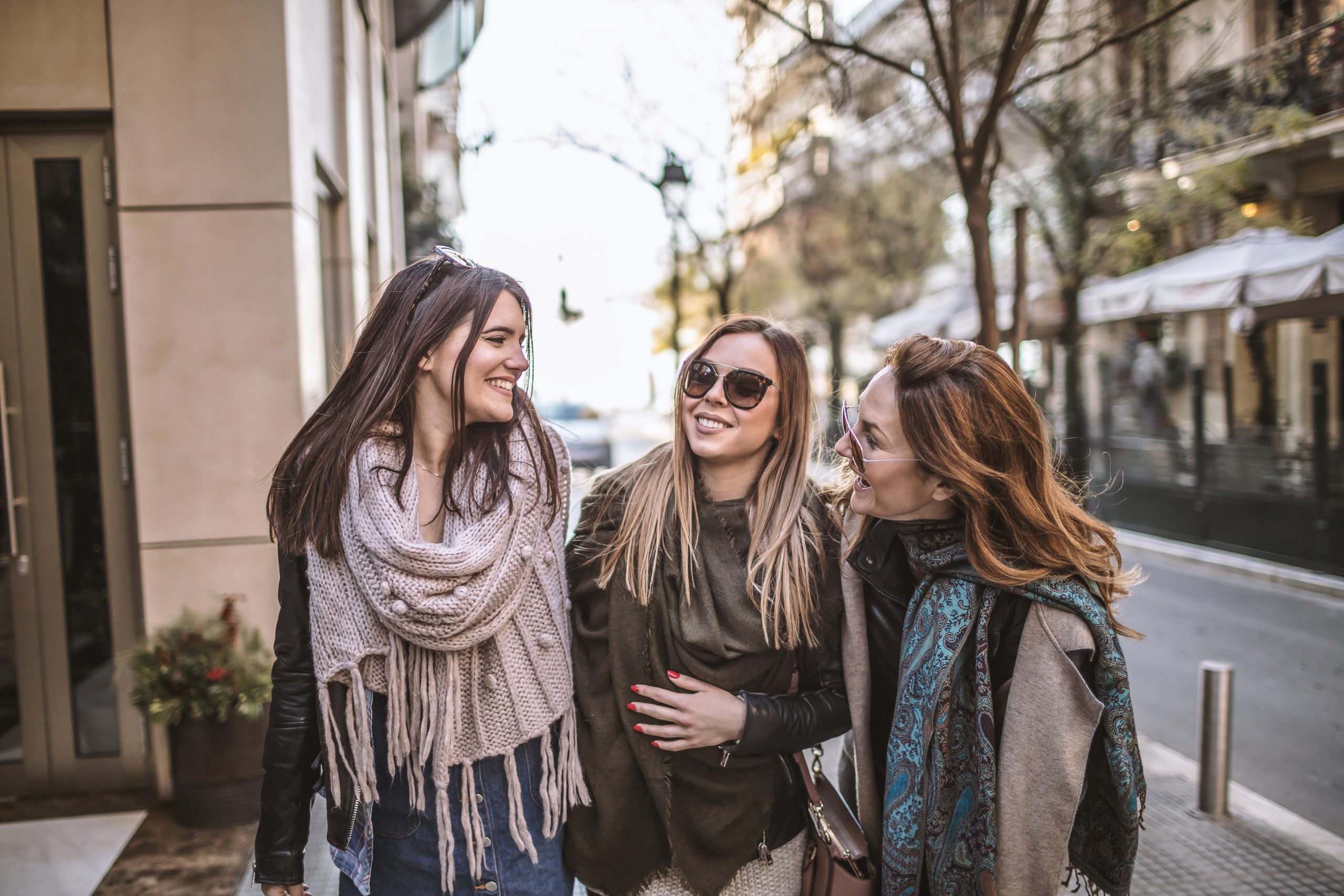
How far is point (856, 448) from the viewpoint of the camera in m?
2.04

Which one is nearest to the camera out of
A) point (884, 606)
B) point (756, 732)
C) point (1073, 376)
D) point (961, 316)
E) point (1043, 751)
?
point (1043, 751)

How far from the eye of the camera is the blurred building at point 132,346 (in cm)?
408

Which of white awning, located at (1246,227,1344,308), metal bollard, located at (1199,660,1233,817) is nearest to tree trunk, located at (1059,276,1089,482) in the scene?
white awning, located at (1246,227,1344,308)

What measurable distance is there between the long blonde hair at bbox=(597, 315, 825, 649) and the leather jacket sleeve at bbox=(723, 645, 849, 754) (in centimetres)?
10

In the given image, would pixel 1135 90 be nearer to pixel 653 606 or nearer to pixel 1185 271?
pixel 1185 271

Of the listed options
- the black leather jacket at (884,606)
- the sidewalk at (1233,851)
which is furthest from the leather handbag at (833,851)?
the sidewalk at (1233,851)

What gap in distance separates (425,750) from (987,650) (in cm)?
120

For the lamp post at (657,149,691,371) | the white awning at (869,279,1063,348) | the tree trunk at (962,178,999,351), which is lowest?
the tree trunk at (962,178,999,351)

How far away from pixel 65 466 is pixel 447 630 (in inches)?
135

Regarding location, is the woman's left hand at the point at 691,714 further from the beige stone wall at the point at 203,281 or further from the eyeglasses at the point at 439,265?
the beige stone wall at the point at 203,281

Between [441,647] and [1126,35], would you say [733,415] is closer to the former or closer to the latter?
[441,647]

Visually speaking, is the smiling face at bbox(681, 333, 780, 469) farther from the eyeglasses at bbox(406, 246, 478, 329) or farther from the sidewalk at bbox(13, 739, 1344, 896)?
the sidewalk at bbox(13, 739, 1344, 896)

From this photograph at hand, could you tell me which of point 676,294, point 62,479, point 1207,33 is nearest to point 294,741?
point 62,479

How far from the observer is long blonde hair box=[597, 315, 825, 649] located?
2049 mm
